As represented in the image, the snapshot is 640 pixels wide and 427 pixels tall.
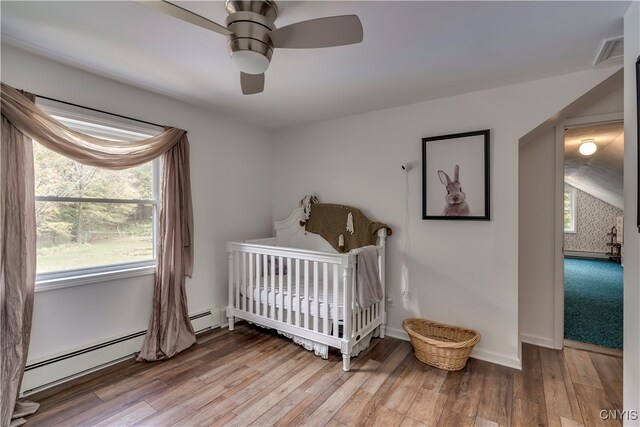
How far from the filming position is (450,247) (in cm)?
263

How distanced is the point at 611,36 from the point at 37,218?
3.77 meters

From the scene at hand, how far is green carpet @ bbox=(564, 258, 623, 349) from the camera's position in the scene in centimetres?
281

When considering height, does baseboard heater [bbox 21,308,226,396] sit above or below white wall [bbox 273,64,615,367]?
below

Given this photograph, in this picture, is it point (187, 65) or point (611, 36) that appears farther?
point (187, 65)

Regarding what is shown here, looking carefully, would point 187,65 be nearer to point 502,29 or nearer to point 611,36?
point 502,29

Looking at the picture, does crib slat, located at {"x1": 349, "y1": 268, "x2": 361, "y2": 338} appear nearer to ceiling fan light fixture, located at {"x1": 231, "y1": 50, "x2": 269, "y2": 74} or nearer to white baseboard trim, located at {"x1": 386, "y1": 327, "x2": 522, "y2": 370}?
white baseboard trim, located at {"x1": 386, "y1": 327, "x2": 522, "y2": 370}

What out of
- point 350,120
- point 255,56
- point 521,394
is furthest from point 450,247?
point 255,56

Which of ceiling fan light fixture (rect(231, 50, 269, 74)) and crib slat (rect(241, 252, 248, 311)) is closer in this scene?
ceiling fan light fixture (rect(231, 50, 269, 74))

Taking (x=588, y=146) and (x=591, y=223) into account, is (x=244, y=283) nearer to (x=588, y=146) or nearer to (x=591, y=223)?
(x=588, y=146)

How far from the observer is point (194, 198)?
2.88 m

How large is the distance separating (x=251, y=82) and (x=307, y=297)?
67.3 inches

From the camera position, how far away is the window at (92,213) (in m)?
2.05

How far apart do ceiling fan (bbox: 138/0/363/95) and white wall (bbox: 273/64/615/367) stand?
1612 mm

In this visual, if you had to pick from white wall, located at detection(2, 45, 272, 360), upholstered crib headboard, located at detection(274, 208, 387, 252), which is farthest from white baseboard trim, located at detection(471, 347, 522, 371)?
white wall, located at detection(2, 45, 272, 360)
